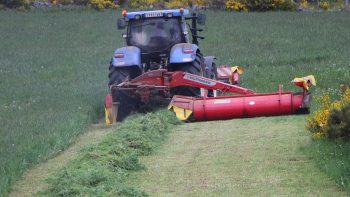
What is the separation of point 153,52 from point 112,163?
19.7 ft

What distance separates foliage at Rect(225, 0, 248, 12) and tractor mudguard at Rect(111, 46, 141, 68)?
22107 mm

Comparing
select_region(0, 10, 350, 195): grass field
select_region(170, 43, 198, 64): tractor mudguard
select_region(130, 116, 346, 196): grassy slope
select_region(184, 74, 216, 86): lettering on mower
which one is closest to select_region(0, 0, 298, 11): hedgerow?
select_region(0, 10, 350, 195): grass field

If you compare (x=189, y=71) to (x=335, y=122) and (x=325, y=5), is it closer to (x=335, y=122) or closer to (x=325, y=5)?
(x=335, y=122)

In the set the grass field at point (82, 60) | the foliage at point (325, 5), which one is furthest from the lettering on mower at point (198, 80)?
the foliage at point (325, 5)

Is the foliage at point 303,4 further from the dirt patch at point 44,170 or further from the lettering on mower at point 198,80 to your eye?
the dirt patch at point 44,170

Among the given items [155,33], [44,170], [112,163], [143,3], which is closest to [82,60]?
[155,33]

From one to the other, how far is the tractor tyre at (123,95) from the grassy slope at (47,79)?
574 millimetres

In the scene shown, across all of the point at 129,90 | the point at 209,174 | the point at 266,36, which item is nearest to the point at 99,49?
the point at 266,36

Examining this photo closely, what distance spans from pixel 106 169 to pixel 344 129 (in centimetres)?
274

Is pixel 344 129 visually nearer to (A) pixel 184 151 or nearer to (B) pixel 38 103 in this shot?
(A) pixel 184 151

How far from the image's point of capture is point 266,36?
2775 centimetres

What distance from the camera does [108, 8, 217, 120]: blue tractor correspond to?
1431 cm

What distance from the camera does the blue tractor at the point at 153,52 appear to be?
47.0ft

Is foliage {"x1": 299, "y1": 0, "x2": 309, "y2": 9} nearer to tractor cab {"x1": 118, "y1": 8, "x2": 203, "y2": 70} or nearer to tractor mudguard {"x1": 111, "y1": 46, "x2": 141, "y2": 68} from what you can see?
tractor cab {"x1": 118, "y1": 8, "x2": 203, "y2": 70}
